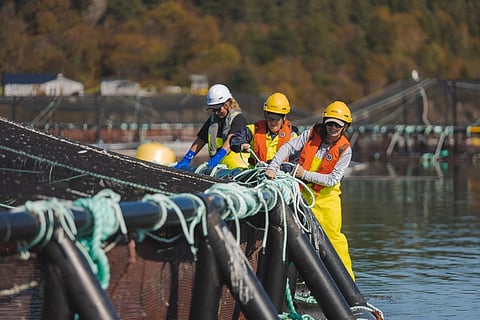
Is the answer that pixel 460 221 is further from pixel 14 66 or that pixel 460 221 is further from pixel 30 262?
pixel 14 66

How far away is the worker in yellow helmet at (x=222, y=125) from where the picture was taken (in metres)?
11.3

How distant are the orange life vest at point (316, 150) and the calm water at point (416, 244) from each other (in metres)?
1.29

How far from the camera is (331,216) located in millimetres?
9852

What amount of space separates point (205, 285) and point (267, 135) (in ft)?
13.9

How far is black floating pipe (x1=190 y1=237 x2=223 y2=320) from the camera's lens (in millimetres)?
6531

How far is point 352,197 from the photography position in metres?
23.0

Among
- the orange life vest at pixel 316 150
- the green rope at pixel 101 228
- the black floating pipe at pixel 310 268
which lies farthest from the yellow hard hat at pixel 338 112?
the green rope at pixel 101 228

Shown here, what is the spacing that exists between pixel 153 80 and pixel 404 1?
3599 centimetres

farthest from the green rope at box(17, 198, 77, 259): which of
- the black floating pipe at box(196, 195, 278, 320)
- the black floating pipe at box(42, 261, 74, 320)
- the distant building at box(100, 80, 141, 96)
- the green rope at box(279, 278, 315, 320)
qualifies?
the distant building at box(100, 80, 141, 96)

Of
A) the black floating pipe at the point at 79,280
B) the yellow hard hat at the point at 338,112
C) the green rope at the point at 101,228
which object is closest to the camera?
the black floating pipe at the point at 79,280

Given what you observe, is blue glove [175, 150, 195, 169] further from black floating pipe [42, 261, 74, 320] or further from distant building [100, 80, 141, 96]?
distant building [100, 80, 141, 96]

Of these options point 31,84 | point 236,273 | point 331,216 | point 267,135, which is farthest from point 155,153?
point 31,84

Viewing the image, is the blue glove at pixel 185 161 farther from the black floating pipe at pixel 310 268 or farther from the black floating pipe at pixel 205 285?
the black floating pipe at pixel 205 285

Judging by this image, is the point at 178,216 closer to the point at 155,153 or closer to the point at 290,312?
the point at 290,312
